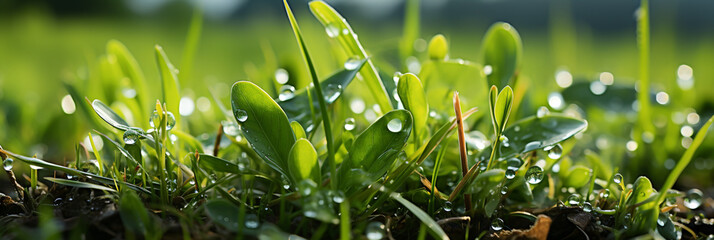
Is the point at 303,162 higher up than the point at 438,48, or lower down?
lower down

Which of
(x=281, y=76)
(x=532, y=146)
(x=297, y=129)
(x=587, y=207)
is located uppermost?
(x=281, y=76)

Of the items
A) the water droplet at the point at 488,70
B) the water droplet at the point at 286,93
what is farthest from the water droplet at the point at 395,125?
the water droplet at the point at 488,70

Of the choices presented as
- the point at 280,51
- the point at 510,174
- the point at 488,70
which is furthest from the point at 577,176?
the point at 280,51

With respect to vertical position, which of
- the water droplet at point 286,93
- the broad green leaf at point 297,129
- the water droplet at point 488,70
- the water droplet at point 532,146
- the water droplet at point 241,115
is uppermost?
the water droplet at point 286,93

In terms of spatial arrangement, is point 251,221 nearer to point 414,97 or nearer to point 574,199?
point 414,97

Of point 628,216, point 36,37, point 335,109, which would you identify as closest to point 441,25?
point 36,37

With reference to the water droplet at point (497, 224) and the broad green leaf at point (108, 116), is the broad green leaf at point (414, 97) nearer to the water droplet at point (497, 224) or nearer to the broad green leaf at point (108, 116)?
the water droplet at point (497, 224)

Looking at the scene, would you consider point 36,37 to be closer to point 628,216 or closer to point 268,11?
point 268,11

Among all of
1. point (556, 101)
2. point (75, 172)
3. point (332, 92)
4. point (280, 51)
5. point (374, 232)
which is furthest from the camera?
point (280, 51)
